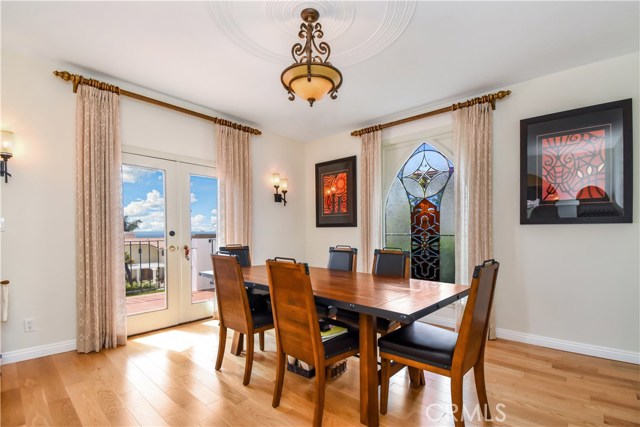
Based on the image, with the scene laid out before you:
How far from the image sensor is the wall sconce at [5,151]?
249 cm

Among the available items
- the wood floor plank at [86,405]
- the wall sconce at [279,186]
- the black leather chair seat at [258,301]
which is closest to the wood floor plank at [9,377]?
the wood floor plank at [86,405]

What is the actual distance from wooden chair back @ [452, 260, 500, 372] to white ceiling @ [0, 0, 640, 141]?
1847 mm

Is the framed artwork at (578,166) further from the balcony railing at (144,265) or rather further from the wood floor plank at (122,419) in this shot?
the balcony railing at (144,265)

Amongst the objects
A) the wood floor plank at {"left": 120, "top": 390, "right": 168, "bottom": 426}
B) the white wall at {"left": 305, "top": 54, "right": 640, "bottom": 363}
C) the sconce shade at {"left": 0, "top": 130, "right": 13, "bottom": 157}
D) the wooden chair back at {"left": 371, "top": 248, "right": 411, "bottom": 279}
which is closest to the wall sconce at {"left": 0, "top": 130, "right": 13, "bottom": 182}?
the sconce shade at {"left": 0, "top": 130, "right": 13, "bottom": 157}

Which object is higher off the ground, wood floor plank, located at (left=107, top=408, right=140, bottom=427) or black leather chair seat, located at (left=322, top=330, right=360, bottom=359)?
black leather chair seat, located at (left=322, top=330, right=360, bottom=359)

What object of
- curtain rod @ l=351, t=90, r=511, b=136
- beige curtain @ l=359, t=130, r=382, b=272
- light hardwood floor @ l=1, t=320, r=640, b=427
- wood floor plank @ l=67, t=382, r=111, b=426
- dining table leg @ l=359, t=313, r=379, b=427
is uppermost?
curtain rod @ l=351, t=90, r=511, b=136

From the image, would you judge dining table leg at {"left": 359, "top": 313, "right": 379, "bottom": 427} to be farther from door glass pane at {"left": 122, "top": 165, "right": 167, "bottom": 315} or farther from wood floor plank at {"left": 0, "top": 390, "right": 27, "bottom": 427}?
door glass pane at {"left": 122, "top": 165, "right": 167, "bottom": 315}

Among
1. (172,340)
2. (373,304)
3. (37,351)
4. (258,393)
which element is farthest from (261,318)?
(37,351)

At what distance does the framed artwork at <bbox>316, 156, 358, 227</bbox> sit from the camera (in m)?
4.67

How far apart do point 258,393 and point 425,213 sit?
9.55 ft

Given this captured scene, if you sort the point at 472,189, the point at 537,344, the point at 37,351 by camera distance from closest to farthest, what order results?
1. the point at 37,351
2. the point at 537,344
3. the point at 472,189

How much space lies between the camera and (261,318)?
246cm

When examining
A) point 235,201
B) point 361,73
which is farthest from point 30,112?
point 361,73

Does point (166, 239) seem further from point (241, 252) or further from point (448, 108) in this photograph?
point (448, 108)
